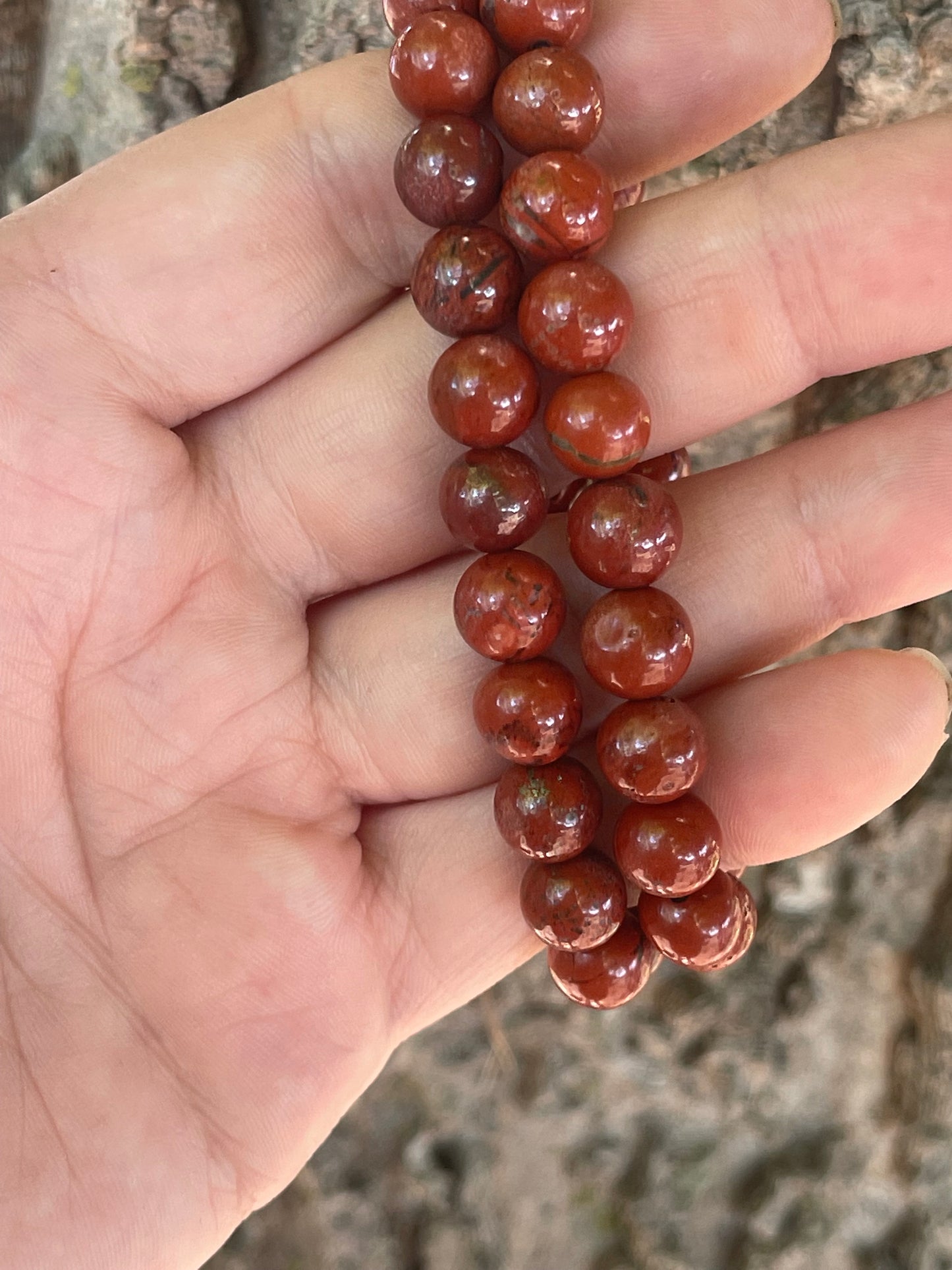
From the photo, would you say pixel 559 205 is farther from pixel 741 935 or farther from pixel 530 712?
pixel 741 935

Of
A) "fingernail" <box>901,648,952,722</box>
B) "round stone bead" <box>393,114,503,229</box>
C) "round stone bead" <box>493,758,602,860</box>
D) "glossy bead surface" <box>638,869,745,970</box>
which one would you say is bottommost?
"glossy bead surface" <box>638,869,745,970</box>

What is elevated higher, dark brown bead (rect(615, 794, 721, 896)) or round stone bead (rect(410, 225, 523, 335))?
round stone bead (rect(410, 225, 523, 335))

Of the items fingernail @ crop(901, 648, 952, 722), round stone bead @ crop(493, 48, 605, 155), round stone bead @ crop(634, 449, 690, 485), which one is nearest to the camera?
round stone bead @ crop(493, 48, 605, 155)

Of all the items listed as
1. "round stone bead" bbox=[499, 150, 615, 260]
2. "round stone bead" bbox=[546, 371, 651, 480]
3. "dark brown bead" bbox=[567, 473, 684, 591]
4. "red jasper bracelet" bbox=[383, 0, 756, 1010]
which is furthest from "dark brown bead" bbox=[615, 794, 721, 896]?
"round stone bead" bbox=[499, 150, 615, 260]

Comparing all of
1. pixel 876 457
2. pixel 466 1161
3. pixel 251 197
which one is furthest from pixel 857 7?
pixel 466 1161

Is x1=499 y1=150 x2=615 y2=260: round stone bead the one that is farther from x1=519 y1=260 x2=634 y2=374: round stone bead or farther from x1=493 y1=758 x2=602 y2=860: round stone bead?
x1=493 y1=758 x2=602 y2=860: round stone bead

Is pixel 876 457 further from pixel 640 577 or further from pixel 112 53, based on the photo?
pixel 112 53

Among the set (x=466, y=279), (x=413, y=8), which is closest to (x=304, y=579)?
(x=466, y=279)
